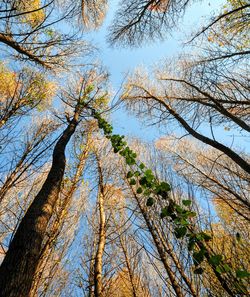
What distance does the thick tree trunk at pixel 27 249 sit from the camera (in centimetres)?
207

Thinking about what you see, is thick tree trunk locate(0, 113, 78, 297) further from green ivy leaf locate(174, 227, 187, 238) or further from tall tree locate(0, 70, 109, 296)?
green ivy leaf locate(174, 227, 187, 238)

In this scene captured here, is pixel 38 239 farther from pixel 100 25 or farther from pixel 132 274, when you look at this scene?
pixel 100 25

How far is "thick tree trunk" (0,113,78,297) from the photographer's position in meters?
2.07

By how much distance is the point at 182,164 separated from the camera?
6855mm

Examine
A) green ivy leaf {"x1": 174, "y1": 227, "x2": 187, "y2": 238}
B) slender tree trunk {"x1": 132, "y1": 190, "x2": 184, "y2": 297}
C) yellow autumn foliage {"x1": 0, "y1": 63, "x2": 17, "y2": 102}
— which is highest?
yellow autumn foliage {"x1": 0, "y1": 63, "x2": 17, "y2": 102}

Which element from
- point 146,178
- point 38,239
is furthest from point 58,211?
point 146,178

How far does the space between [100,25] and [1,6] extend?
10.2 feet

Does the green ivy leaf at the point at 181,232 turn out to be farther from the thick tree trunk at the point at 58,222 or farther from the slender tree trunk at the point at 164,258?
the thick tree trunk at the point at 58,222

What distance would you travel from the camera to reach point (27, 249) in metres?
2.35

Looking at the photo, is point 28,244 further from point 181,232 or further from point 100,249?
point 100,249

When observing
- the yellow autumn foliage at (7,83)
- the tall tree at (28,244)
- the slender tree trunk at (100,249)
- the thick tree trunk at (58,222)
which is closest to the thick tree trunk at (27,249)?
the tall tree at (28,244)

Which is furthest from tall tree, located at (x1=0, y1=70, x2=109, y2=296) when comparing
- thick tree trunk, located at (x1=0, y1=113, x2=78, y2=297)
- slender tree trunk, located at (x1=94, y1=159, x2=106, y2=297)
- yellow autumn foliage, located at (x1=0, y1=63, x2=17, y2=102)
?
yellow autumn foliage, located at (x1=0, y1=63, x2=17, y2=102)

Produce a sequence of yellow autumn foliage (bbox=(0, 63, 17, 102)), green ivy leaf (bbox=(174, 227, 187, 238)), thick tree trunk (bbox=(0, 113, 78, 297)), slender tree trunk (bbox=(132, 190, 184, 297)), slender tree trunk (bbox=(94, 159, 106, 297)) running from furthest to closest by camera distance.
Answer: yellow autumn foliage (bbox=(0, 63, 17, 102)) → slender tree trunk (bbox=(94, 159, 106, 297)) → slender tree trunk (bbox=(132, 190, 184, 297)) → thick tree trunk (bbox=(0, 113, 78, 297)) → green ivy leaf (bbox=(174, 227, 187, 238))

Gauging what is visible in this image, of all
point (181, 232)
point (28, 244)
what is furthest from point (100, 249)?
point (181, 232)
